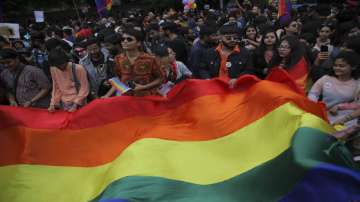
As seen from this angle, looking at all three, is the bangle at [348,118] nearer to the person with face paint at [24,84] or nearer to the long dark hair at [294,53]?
the long dark hair at [294,53]

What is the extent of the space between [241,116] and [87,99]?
98.1 inches

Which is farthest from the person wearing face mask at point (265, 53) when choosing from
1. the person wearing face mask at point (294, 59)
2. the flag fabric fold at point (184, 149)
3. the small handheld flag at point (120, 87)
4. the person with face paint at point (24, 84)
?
the person with face paint at point (24, 84)

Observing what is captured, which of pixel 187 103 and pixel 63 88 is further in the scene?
pixel 63 88

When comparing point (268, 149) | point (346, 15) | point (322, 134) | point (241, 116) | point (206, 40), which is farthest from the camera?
point (346, 15)

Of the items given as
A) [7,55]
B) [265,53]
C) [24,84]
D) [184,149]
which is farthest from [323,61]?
[7,55]

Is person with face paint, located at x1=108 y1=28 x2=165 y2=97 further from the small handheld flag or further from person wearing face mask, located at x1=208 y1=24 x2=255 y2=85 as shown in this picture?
person wearing face mask, located at x1=208 y1=24 x2=255 y2=85

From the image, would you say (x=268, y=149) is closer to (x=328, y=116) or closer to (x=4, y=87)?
(x=328, y=116)

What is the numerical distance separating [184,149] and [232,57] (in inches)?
90.8

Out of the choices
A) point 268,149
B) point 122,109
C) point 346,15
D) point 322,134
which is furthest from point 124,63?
point 346,15

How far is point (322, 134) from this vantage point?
4.07 m

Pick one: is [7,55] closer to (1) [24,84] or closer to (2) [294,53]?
(1) [24,84]

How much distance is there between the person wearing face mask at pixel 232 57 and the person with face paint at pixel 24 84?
2.39 meters

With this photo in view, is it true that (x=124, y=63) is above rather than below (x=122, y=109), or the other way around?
above

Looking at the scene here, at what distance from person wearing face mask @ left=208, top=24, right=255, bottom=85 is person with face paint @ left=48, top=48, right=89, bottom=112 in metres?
1.89
